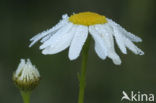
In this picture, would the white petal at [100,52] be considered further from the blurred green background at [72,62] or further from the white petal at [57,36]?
the blurred green background at [72,62]

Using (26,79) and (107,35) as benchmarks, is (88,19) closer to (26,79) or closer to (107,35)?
(107,35)

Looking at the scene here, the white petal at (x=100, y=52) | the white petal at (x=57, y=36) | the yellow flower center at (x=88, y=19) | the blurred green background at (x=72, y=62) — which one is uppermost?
the blurred green background at (x=72, y=62)

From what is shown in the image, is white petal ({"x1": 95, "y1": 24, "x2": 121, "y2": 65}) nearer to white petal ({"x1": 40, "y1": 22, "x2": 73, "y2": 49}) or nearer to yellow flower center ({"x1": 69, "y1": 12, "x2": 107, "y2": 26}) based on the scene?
yellow flower center ({"x1": 69, "y1": 12, "x2": 107, "y2": 26})

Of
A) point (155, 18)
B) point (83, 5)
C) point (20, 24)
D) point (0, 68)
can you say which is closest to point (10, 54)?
point (0, 68)

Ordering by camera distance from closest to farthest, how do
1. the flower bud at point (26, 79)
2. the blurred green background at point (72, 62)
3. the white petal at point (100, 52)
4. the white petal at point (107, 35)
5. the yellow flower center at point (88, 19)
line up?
the white petal at point (100, 52), the white petal at point (107, 35), the yellow flower center at point (88, 19), the flower bud at point (26, 79), the blurred green background at point (72, 62)

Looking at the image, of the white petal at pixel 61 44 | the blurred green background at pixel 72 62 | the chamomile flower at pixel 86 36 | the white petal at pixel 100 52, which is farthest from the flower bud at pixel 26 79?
the blurred green background at pixel 72 62

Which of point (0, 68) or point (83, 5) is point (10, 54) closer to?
point (0, 68)
